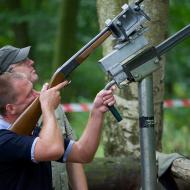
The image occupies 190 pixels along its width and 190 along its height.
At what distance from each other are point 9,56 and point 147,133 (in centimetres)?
88

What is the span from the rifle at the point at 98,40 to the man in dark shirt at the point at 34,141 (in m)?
0.05

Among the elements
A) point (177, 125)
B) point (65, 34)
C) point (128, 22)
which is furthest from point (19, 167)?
point (177, 125)

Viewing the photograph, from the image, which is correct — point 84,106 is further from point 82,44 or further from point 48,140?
point 48,140

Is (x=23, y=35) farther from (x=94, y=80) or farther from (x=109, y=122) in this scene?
(x=109, y=122)

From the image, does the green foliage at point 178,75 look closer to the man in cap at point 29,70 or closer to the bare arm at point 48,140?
the man in cap at point 29,70

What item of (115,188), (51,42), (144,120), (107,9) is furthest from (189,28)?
(51,42)

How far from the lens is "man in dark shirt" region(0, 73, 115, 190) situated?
10.7 ft

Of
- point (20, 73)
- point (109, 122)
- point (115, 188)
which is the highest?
point (20, 73)

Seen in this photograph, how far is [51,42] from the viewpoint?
11.3 metres

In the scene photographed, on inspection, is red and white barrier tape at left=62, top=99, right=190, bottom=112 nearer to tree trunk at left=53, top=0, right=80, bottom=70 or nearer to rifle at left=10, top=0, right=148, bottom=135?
tree trunk at left=53, top=0, right=80, bottom=70

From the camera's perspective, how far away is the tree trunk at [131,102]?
5133 mm

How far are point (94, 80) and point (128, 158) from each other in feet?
21.6

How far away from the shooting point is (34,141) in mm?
3273

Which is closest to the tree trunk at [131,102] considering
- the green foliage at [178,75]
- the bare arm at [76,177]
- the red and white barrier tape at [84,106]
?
the bare arm at [76,177]
